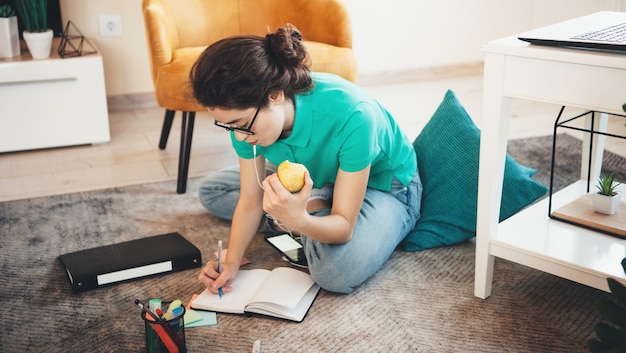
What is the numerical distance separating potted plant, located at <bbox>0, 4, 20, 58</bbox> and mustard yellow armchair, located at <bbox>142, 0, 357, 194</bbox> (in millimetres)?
574

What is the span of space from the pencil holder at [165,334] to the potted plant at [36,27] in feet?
4.92

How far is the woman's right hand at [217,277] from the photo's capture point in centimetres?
156

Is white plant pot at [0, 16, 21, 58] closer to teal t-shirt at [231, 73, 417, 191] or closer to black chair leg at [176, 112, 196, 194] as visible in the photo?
black chair leg at [176, 112, 196, 194]

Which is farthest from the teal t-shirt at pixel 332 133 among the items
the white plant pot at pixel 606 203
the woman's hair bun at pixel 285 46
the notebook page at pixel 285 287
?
the white plant pot at pixel 606 203

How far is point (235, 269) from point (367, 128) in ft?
1.46

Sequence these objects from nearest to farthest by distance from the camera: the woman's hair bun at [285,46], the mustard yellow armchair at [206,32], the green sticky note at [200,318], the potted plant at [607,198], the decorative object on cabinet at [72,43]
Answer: the woman's hair bun at [285,46]
the green sticky note at [200,318]
the potted plant at [607,198]
the mustard yellow armchair at [206,32]
the decorative object on cabinet at [72,43]

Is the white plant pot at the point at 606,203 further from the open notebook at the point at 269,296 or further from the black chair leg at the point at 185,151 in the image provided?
the black chair leg at the point at 185,151

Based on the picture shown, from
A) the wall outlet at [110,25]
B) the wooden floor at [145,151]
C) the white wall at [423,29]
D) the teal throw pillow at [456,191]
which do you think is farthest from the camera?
the white wall at [423,29]

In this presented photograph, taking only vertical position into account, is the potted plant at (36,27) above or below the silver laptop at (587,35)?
below

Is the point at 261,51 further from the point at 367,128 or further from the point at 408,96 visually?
the point at 408,96

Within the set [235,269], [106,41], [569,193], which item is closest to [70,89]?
[106,41]

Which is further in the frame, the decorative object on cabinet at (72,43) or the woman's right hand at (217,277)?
the decorative object on cabinet at (72,43)

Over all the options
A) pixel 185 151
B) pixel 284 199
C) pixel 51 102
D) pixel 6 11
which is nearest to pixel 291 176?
pixel 284 199

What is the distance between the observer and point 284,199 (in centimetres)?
135
